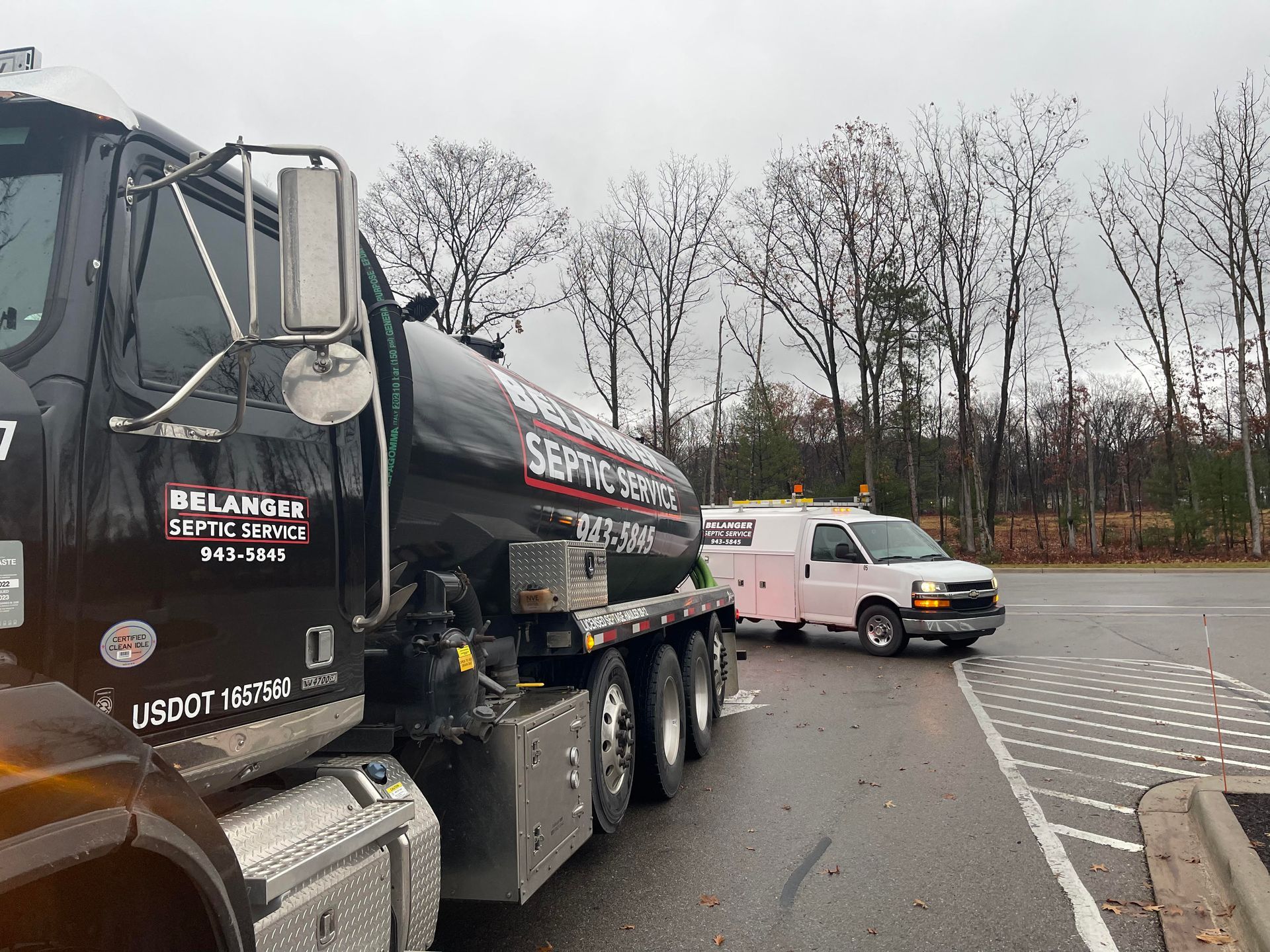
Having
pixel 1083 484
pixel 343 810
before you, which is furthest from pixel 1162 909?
pixel 1083 484

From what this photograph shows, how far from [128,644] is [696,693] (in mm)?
5593

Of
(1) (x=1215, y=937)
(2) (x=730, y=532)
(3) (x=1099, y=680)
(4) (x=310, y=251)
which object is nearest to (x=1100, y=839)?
(1) (x=1215, y=937)

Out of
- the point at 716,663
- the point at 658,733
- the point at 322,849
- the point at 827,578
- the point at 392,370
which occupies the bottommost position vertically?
the point at 658,733

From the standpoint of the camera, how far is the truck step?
232cm

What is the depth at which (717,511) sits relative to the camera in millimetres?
15898

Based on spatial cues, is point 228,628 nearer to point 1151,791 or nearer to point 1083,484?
point 1151,791

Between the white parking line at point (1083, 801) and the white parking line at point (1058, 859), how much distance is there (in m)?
0.09

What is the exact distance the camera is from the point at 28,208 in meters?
2.29

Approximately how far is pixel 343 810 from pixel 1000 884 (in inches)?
140

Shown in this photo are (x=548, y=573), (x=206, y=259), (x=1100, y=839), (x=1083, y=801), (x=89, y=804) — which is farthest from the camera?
(x=1083, y=801)

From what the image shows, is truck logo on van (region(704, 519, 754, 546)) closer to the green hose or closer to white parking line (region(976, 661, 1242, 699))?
white parking line (region(976, 661, 1242, 699))

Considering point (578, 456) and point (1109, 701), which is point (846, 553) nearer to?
point (1109, 701)

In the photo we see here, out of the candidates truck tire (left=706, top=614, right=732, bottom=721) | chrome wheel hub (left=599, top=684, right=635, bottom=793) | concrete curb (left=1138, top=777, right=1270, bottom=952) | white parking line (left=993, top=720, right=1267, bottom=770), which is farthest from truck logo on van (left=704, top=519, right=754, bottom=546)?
chrome wheel hub (left=599, top=684, right=635, bottom=793)

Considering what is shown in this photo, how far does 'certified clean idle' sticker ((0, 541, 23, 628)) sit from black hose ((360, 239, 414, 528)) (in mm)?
1598
